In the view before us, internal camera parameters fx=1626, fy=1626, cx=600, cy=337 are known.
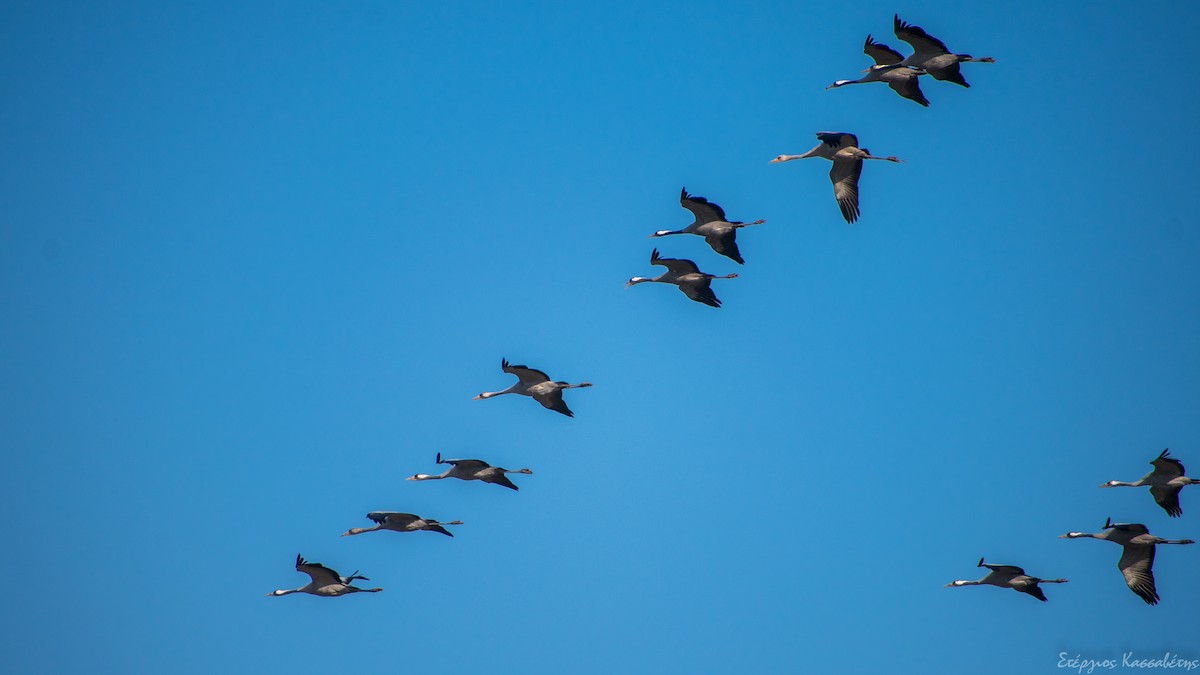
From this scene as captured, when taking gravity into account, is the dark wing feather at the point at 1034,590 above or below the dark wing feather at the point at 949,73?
below

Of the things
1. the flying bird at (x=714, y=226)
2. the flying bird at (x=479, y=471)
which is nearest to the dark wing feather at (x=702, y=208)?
the flying bird at (x=714, y=226)

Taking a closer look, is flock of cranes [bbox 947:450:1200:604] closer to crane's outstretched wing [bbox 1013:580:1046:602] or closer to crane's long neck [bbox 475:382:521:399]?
crane's outstretched wing [bbox 1013:580:1046:602]

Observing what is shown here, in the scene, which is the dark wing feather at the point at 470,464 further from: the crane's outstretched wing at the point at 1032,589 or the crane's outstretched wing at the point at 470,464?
the crane's outstretched wing at the point at 1032,589

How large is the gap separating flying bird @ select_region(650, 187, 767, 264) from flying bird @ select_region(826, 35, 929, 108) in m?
4.08

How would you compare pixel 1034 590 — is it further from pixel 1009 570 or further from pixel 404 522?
pixel 404 522

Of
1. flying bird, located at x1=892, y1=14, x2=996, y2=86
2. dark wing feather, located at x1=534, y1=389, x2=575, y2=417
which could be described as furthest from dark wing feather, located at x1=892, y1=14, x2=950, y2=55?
dark wing feather, located at x1=534, y1=389, x2=575, y2=417

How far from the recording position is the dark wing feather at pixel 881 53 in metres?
35.0

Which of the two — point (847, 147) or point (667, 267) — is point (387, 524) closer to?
point (667, 267)

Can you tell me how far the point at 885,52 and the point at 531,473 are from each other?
1243 centimetres

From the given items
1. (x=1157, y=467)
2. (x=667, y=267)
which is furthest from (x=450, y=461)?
(x=1157, y=467)

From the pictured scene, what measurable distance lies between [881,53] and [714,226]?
17.4ft

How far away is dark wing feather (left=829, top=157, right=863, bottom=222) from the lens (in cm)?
3619

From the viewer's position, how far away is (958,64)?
35.0 metres

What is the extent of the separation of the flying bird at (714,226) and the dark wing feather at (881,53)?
14.2ft
